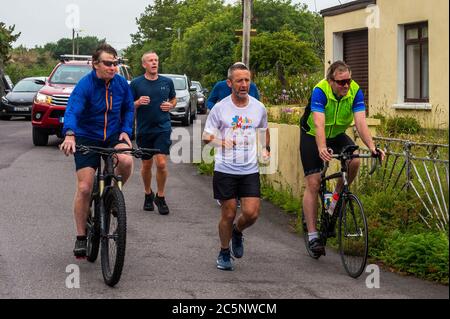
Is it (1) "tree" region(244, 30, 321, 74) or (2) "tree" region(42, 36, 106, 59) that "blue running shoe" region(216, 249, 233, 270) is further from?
(2) "tree" region(42, 36, 106, 59)

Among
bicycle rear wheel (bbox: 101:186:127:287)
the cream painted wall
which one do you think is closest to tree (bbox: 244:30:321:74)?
the cream painted wall

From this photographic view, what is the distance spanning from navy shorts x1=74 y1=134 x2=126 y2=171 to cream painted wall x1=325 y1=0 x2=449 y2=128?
31.8 feet

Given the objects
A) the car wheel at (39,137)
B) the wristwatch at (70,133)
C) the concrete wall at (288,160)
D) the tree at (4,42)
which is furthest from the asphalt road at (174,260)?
the tree at (4,42)

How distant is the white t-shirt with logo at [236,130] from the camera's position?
323 inches

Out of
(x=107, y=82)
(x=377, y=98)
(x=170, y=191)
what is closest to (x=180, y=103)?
(x=377, y=98)

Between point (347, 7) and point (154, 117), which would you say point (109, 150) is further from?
point (347, 7)

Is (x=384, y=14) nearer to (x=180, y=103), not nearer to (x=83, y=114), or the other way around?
(x=180, y=103)

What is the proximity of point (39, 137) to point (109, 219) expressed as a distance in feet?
44.0

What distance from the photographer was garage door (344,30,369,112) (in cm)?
2312

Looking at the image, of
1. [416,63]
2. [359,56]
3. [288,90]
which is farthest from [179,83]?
[416,63]

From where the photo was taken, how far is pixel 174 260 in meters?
8.68

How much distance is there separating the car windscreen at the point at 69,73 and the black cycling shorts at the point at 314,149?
13041 mm

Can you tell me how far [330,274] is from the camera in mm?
8156

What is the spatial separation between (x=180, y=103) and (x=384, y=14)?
9868 millimetres
